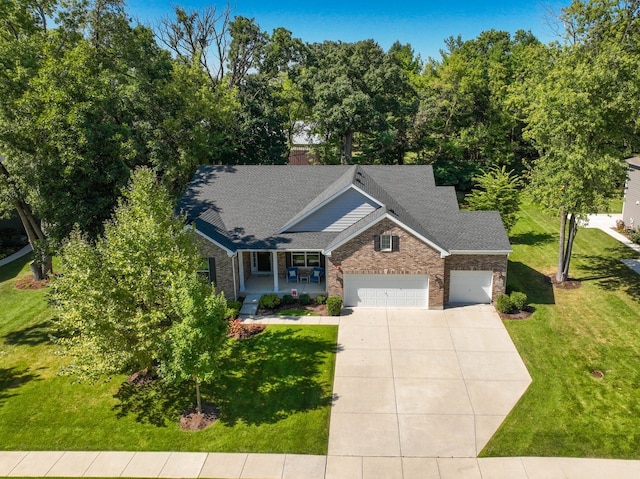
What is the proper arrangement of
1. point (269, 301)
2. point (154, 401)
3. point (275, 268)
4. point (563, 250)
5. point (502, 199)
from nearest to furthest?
point (154, 401) < point (269, 301) < point (275, 268) < point (563, 250) < point (502, 199)

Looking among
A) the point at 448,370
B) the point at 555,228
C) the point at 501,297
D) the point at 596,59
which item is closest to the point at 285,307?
the point at 448,370

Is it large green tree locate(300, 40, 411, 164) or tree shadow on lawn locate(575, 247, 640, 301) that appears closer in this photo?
tree shadow on lawn locate(575, 247, 640, 301)

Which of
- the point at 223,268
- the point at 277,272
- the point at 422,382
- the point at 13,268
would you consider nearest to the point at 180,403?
the point at 223,268

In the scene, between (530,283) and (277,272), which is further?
(530,283)

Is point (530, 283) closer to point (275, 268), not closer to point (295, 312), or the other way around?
point (295, 312)

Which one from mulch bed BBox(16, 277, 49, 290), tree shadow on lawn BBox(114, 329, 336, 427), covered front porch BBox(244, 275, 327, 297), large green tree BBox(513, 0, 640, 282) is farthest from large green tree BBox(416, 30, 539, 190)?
mulch bed BBox(16, 277, 49, 290)

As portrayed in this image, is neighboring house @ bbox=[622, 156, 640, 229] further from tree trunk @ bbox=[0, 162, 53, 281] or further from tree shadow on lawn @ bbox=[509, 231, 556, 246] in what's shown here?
tree trunk @ bbox=[0, 162, 53, 281]

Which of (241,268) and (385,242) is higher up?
(385,242)
